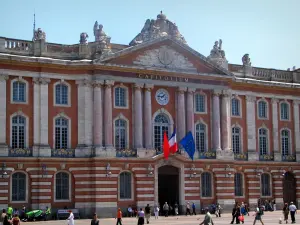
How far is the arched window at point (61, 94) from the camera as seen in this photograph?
5734cm

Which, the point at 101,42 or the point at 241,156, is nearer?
the point at 101,42

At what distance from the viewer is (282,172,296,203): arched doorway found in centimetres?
6936

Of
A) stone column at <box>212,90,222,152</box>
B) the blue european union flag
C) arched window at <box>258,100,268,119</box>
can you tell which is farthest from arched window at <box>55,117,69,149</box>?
arched window at <box>258,100,268,119</box>

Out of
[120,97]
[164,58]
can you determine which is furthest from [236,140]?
[120,97]

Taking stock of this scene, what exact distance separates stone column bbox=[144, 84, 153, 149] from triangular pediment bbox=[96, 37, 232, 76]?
2.21 metres

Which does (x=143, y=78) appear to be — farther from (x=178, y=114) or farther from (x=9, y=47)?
(x=9, y=47)

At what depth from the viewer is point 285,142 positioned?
69750 millimetres

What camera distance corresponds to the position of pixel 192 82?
62656 mm

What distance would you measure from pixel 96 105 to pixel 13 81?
7472 mm

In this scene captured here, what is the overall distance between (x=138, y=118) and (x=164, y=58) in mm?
6343

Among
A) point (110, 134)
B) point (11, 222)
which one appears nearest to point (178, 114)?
point (110, 134)

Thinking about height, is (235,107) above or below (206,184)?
above

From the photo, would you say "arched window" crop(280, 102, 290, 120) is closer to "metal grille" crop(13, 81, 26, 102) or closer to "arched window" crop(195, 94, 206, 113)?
"arched window" crop(195, 94, 206, 113)

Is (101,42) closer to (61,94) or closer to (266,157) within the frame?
(61,94)
